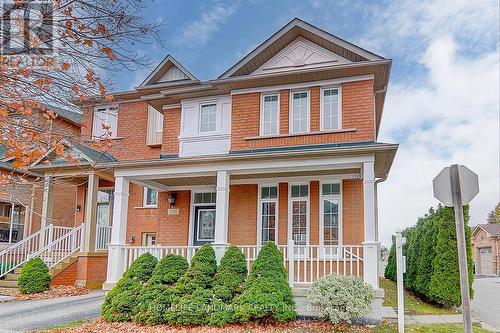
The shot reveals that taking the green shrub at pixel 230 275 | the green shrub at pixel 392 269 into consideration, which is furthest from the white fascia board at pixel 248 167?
the green shrub at pixel 392 269

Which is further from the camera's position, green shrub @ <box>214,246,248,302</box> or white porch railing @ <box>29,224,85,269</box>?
white porch railing @ <box>29,224,85,269</box>

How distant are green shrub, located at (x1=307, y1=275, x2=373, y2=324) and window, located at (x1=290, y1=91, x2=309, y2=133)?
5.14m

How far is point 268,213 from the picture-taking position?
14.0 metres

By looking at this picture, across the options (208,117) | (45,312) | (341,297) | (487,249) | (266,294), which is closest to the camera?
(341,297)

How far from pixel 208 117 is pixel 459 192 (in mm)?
9740

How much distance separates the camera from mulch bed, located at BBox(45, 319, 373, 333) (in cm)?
884

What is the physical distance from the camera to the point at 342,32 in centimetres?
1404

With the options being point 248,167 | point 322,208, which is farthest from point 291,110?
point 322,208

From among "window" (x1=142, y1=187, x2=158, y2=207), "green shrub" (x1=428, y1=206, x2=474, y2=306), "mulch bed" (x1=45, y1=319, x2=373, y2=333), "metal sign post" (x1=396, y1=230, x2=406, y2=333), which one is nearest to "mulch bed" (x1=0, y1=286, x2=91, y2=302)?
"window" (x1=142, y1=187, x2=158, y2=207)

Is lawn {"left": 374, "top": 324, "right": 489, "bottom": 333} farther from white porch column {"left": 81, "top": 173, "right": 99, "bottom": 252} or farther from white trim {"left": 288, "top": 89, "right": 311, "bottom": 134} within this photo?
white porch column {"left": 81, "top": 173, "right": 99, "bottom": 252}

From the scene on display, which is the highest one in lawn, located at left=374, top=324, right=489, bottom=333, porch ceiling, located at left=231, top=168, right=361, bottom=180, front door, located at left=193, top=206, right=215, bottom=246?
porch ceiling, located at left=231, top=168, right=361, bottom=180

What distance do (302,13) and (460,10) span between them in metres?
4.67

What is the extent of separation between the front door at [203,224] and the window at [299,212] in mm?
2948

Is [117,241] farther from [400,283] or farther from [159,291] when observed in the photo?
[400,283]
